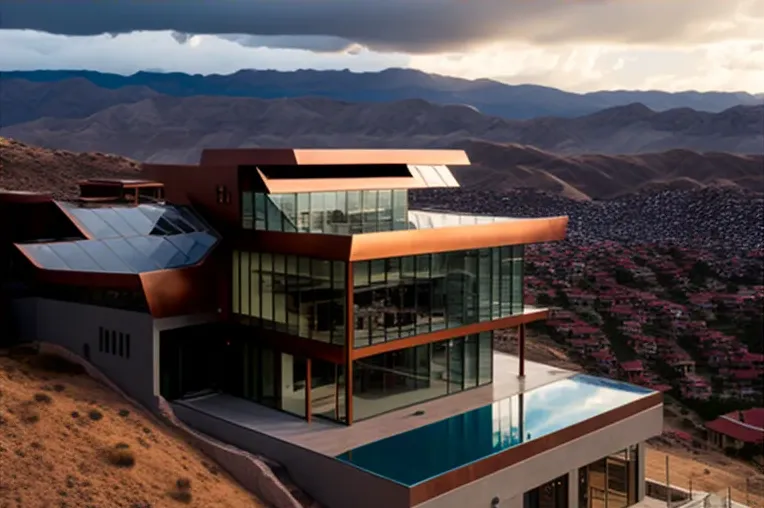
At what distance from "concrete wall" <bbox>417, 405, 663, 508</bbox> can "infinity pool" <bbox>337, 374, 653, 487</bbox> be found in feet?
1.90

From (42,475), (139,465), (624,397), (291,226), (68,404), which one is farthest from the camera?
(624,397)

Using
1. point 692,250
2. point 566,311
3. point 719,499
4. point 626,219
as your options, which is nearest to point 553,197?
point 626,219

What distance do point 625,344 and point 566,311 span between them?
6.18 metres

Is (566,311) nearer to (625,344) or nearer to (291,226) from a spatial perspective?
(625,344)

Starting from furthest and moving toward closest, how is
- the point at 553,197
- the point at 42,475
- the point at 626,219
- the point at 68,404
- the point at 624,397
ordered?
the point at 553,197 → the point at 626,219 → the point at 624,397 → the point at 68,404 → the point at 42,475

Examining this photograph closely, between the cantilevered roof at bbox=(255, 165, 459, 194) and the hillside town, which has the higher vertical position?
the cantilevered roof at bbox=(255, 165, 459, 194)

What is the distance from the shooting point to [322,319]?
81.6ft

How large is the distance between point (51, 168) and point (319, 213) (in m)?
63.3

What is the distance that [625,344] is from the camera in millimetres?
70188

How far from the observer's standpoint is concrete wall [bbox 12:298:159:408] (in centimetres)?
2588

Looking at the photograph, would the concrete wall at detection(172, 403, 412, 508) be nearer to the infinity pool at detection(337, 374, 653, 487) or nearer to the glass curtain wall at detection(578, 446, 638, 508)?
the infinity pool at detection(337, 374, 653, 487)

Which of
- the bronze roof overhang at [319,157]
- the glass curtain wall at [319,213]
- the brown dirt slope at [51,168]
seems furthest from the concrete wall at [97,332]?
the brown dirt slope at [51,168]

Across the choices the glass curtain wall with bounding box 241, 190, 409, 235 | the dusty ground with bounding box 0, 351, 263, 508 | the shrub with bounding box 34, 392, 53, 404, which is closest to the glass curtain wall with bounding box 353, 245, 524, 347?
the glass curtain wall with bounding box 241, 190, 409, 235

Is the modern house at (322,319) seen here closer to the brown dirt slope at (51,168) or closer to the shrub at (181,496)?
the shrub at (181,496)
